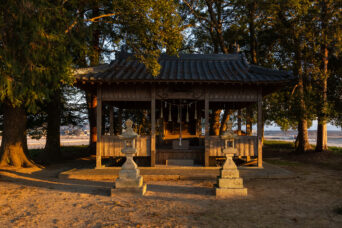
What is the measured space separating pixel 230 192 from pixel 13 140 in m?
9.36

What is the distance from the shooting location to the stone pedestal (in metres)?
6.29

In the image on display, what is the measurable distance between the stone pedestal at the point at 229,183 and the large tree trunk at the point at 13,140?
8.63 metres

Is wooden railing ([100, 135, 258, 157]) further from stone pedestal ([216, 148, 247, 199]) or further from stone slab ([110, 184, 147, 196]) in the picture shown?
stone slab ([110, 184, 147, 196])

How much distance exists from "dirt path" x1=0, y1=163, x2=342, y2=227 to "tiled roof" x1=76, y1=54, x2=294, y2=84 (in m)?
3.63

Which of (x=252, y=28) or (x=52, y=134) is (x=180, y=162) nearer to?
(x=52, y=134)

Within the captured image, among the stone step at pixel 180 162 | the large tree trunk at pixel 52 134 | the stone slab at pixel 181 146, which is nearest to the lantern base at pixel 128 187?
the stone step at pixel 180 162

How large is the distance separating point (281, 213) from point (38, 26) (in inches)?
251

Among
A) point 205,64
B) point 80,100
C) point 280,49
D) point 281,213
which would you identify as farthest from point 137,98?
point 280,49

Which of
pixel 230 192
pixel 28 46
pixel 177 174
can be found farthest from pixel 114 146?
pixel 28 46

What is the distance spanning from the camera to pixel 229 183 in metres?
6.41

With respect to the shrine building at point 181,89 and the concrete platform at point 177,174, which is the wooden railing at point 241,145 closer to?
the shrine building at point 181,89

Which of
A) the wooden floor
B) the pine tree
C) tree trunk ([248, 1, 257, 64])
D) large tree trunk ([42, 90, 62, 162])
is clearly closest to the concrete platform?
the wooden floor

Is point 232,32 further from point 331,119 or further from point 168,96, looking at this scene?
point 168,96

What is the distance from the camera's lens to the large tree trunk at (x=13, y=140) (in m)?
10.2
